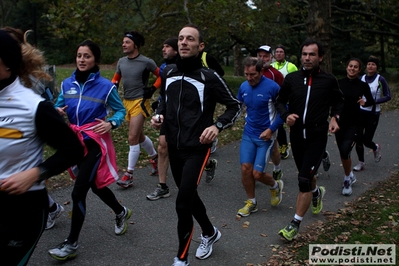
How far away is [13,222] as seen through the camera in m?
2.78

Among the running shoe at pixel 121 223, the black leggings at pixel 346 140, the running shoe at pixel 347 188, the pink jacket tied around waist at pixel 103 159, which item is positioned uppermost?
the pink jacket tied around waist at pixel 103 159

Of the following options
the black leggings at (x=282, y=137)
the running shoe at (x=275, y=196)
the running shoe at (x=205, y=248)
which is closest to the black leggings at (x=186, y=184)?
the running shoe at (x=205, y=248)

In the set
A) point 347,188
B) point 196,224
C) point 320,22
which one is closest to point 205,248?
point 196,224

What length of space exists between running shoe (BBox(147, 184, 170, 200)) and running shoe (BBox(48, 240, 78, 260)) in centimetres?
208

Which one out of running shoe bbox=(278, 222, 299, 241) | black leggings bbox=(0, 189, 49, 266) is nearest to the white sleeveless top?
black leggings bbox=(0, 189, 49, 266)

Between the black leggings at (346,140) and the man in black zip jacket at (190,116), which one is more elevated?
the man in black zip jacket at (190,116)

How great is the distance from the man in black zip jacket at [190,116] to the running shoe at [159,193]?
222cm

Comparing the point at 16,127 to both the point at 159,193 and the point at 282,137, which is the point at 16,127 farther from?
the point at 282,137

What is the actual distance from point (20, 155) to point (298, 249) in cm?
326

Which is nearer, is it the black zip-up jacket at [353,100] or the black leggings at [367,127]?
the black zip-up jacket at [353,100]

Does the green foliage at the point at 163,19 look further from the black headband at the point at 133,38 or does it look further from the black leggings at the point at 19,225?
the black leggings at the point at 19,225

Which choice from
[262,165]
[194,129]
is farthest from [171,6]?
[194,129]

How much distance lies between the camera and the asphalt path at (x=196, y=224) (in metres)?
4.91

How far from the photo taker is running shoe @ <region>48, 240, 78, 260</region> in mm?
4625
